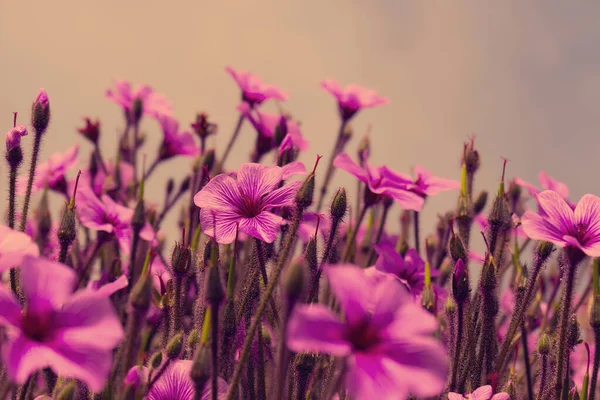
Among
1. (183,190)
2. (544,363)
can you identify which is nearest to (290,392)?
(544,363)

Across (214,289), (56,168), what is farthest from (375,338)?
(56,168)

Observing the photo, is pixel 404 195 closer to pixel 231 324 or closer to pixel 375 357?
pixel 231 324

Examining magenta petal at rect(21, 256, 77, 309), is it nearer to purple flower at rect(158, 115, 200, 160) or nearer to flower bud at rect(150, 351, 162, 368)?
flower bud at rect(150, 351, 162, 368)

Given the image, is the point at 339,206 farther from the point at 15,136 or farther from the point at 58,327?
the point at 15,136

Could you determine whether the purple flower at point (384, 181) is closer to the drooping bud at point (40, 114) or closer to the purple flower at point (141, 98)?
the drooping bud at point (40, 114)

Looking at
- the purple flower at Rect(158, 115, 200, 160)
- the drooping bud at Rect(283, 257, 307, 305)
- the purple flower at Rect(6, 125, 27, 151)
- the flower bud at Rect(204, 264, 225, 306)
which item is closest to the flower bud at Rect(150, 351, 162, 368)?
the flower bud at Rect(204, 264, 225, 306)

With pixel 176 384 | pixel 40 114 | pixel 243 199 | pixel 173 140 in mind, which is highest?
pixel 173 140
